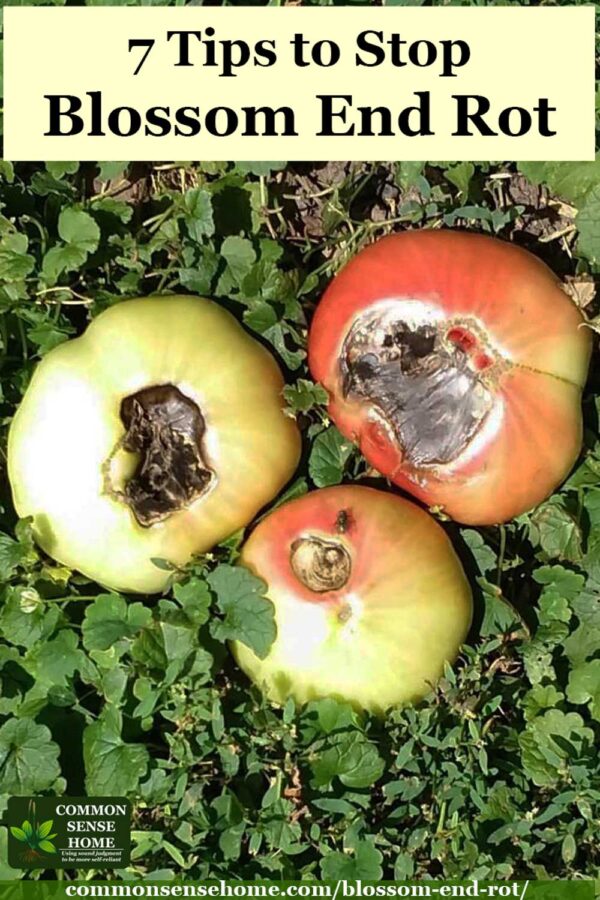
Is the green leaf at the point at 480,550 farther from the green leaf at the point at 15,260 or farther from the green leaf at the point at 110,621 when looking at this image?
the green leaf at the point at 15,260

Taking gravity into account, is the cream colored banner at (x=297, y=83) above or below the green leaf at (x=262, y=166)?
above

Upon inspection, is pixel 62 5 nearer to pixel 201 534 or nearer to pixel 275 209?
pixel 275 209

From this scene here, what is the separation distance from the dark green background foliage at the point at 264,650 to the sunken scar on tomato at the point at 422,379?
0.43 ft

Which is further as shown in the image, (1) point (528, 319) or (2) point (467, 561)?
(2) point (467, 561)

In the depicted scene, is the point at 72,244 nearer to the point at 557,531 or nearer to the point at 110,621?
the point at 110,621

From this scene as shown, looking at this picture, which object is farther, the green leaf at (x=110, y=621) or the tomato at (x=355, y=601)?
the green leaf at (x=110, y=621)

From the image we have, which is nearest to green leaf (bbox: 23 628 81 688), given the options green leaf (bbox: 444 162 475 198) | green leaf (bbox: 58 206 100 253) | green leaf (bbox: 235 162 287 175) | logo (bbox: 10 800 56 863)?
logo (bbox: 10 800 56 863)

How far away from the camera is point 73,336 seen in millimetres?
2320

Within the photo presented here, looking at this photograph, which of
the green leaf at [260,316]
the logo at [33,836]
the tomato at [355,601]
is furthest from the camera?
A: the green leaf at [260,316]

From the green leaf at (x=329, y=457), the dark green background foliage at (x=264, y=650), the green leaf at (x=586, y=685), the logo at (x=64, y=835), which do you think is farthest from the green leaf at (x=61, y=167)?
the green leaf at (x=586, y=685)

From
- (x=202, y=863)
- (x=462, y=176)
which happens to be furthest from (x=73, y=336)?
(x=202, y=863)

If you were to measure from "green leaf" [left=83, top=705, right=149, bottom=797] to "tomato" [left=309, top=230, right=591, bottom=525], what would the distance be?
0.65 meters

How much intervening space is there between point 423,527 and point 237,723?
1.57 ft

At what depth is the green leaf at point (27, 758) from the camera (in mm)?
2117
